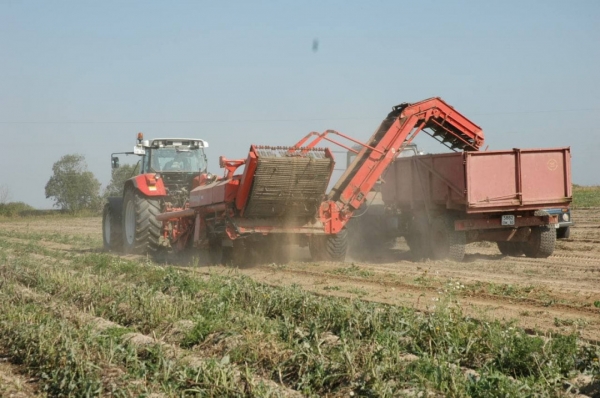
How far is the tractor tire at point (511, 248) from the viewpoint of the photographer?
14.2 m

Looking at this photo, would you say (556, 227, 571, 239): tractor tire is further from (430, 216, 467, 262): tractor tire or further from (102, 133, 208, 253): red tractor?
(102, 133, 208, 253): red tractor

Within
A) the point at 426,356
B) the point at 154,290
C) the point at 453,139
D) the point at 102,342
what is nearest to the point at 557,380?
the point at 426,356

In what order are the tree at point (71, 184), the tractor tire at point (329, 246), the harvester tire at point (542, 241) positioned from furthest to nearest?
the tree at point (71, 184) → the harvester tire at point (542, 241) → the tractor tire at point (329, 246)

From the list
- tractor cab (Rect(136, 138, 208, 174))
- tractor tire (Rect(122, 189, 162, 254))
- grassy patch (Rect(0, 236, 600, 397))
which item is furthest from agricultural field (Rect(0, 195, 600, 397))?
tractor cab (Rect(136, 138, 208, 174))

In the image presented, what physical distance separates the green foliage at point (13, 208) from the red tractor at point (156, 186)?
1177 inches

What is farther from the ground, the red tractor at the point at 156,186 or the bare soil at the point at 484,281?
the red tractor at the point at 156,186

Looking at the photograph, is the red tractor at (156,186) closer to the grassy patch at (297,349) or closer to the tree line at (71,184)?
the grassy patch at (297,349)

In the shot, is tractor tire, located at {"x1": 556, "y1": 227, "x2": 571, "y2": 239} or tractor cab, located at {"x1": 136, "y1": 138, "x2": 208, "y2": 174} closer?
tractor tire, located at {"x1": 556, "y1": 227, "x2": 571, "y2": 239}

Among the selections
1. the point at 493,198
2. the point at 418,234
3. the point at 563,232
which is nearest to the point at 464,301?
the point at 493,198

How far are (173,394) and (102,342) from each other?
4.64 feet

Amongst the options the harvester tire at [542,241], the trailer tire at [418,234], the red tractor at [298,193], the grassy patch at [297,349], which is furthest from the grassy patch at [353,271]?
the harvester tire at [542,241]

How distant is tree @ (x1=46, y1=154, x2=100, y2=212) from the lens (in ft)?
187

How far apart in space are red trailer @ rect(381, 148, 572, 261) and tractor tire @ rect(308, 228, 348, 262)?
69.3 inches

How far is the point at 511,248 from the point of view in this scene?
14.4 meters
